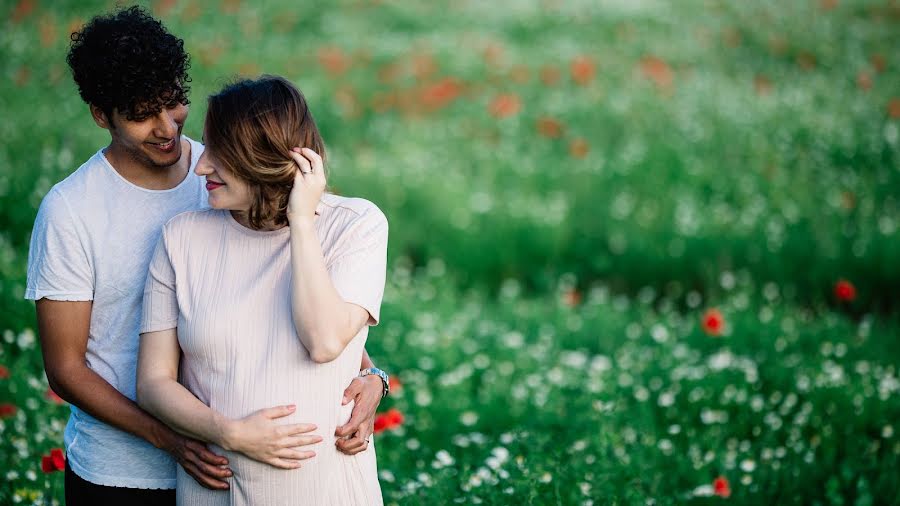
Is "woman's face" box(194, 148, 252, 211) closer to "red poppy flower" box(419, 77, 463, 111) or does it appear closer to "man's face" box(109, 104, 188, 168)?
"man's face" box(109, 104, 188, 168)

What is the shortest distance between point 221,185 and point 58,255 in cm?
45

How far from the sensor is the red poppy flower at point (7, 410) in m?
3.83

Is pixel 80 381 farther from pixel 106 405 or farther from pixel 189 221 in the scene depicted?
pixel 189 221

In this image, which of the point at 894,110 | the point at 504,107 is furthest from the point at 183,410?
the point at 894,110

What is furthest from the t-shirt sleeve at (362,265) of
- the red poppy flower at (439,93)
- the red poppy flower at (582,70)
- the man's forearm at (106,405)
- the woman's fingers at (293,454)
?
the red poppy flower at (582,70)

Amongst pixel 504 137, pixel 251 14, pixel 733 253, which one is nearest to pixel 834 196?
pixel 733 253

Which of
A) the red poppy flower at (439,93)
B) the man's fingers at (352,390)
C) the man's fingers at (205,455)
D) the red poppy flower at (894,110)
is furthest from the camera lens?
the red poppy flower at (439,93)

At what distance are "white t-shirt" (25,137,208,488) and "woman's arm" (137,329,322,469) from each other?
0.20 meters

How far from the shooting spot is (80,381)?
225 cm

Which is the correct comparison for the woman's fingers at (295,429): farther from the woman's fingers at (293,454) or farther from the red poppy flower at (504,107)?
the red poppy flower at (504,107)

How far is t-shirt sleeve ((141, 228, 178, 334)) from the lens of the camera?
217 cm

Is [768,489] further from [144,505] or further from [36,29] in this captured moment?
[36,29]

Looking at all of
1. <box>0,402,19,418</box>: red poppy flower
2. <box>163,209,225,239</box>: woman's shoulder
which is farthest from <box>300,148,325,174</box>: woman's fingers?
<box>0,402,19,418</box>: red poppy flower

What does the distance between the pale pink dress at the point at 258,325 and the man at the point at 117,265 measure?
77 mm
